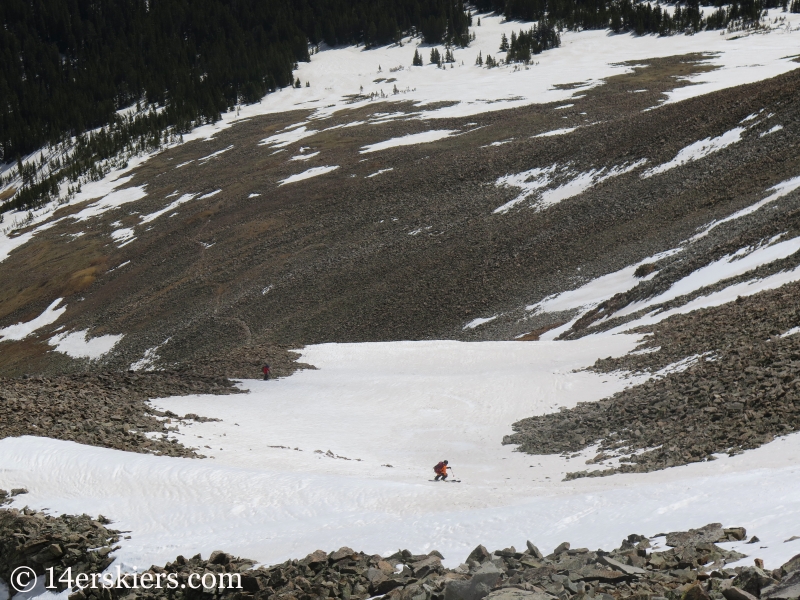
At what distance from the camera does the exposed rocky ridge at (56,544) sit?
13.4m

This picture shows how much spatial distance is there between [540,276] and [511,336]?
8.82 meters

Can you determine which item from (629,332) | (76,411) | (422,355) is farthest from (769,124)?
(76,411)

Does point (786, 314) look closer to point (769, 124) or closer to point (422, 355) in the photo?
point (422, 355)

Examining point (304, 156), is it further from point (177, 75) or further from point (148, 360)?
point (177, 75)

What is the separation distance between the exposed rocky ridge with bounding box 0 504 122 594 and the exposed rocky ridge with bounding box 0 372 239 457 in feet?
15.1

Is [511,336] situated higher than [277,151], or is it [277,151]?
[277,151]

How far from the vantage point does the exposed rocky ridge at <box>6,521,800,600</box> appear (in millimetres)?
8078

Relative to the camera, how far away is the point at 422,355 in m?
34.0

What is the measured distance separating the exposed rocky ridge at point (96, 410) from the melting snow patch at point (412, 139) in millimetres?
66397

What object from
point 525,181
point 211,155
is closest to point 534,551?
point 525,181

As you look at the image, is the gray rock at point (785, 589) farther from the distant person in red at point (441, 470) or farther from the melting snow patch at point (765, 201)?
the melting snow patch at point (765, 201)

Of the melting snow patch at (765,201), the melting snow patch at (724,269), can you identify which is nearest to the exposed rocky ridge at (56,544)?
the melting snow patch at (724,269)

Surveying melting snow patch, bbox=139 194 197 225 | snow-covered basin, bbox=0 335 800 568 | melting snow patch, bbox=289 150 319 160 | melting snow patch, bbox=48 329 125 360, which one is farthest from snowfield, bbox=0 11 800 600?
melting snow patch, bbox=289 150 319 160

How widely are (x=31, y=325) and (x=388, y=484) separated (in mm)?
64647
